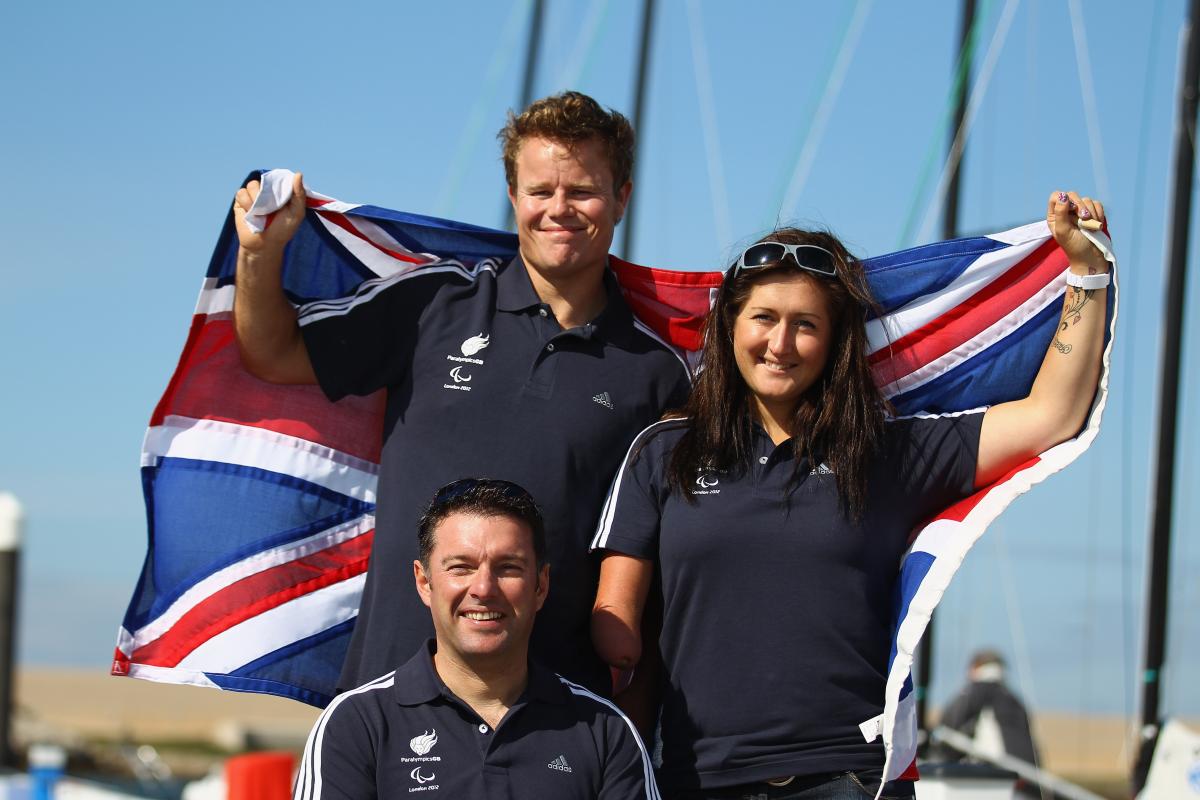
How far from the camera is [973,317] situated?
4.17m

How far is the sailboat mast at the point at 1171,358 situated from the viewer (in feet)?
26.0

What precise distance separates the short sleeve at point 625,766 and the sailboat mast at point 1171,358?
5.45 metres

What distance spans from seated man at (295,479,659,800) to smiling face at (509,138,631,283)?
703mm

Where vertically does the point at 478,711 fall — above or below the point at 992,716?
above

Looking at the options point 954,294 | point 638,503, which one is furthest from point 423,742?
point 954,294

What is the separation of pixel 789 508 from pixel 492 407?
0.78 m

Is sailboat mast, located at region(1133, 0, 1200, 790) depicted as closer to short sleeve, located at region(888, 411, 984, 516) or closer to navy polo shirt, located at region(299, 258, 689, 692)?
short sleeve, located at region(888, 411, 984, 516)

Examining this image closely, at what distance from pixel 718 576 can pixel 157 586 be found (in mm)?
1844

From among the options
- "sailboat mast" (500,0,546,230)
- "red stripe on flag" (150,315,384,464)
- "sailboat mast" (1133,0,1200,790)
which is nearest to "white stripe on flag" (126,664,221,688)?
"red stripe on flag" (150,315,384,464)

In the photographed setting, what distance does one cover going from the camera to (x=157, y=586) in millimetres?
4285

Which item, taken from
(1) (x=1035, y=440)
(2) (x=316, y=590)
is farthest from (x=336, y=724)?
(1) (x=1035, y=440)

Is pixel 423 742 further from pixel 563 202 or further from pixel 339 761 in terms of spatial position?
pixel 563 202

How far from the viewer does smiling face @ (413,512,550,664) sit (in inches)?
126

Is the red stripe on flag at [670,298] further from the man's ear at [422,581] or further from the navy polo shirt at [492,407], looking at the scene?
the man's ear at [422,581]
